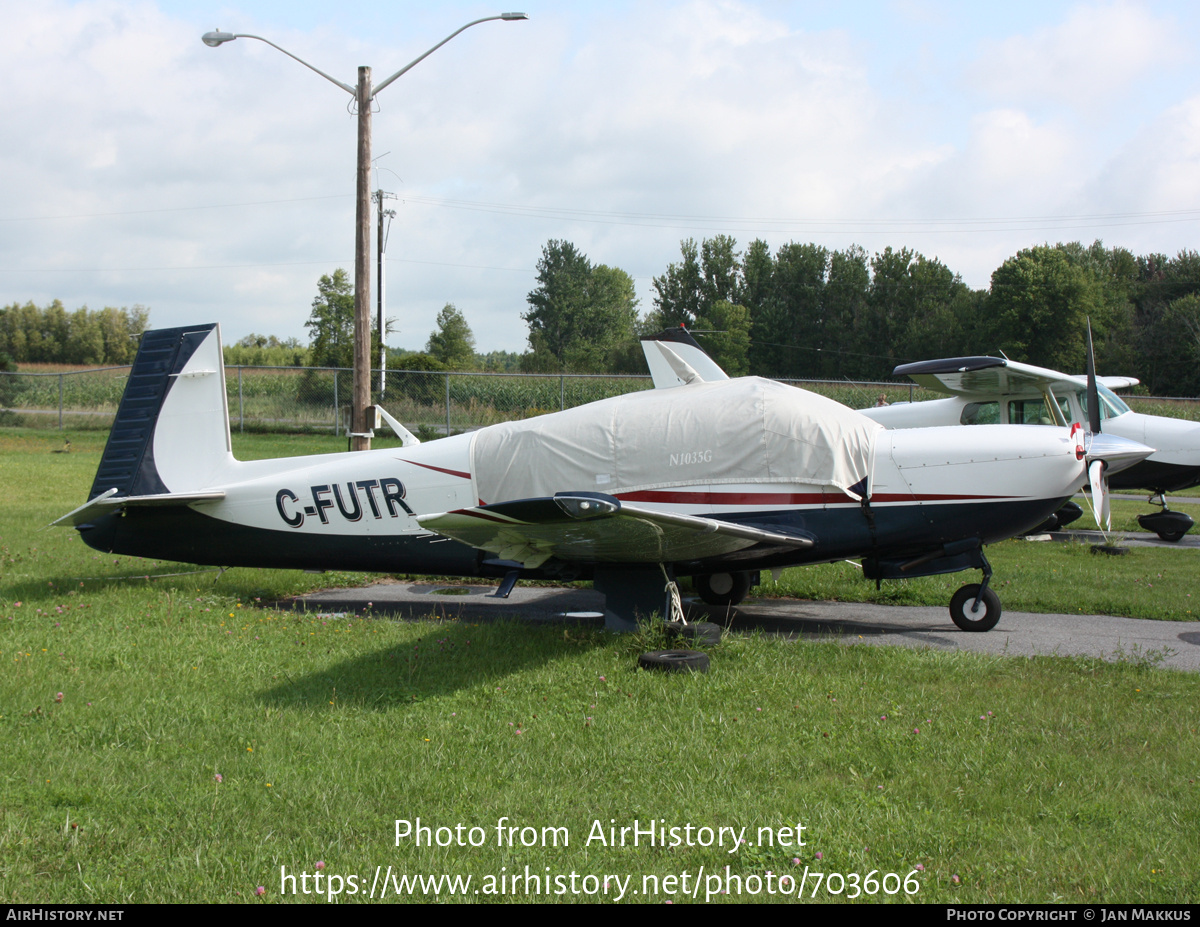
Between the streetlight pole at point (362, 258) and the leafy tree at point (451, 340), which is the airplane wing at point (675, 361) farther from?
the leafy tree at point (451, 340)

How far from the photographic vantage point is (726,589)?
30.7ft

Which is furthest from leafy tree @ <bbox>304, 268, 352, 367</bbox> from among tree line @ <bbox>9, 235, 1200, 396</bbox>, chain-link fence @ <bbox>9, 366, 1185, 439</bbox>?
chain-link fence @ <bbox>9, 366, 1185, 439</bbox>

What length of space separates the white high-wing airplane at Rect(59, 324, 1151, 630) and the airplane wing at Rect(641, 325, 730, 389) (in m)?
0.04

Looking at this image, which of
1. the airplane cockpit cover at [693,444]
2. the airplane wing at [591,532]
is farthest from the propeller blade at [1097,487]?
the airplane wing at [591,532]

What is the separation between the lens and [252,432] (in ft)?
82.5

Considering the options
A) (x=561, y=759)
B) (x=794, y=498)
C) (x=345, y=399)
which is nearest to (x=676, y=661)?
(x=561, y=759)

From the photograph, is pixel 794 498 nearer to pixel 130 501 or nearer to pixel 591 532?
pixel 591 532

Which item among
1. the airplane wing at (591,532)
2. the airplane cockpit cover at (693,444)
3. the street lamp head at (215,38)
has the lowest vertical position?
the airplane wing at (591,532)

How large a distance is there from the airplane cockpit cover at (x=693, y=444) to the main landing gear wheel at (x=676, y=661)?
5.86 ft

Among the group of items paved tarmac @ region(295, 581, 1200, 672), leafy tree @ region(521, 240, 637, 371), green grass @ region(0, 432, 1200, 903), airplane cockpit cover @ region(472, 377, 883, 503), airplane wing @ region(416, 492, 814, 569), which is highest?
leafy tree @ region(521, 240, 637, 371)

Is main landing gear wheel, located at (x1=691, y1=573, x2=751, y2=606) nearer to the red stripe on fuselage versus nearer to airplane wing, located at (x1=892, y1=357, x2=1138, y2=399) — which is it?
the red stripe on fuselage

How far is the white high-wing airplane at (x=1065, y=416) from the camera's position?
14.4 metres

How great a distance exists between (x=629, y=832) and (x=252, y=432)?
23702 millimetres

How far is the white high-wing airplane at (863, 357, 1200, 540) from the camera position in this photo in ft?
47.3
